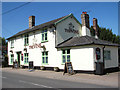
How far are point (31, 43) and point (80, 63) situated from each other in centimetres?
942

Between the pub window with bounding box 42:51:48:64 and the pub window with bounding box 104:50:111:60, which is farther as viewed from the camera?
the pub window with bounding box 42:51:48:64

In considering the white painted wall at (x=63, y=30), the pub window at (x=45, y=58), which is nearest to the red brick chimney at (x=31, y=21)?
the pub window at (x=45, y=58)

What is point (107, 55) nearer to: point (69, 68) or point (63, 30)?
point (69, 68)

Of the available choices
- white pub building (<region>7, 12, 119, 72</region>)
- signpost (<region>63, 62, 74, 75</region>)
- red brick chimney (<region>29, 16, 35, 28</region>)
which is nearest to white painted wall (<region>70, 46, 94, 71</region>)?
white pub building (<region>7, 12, 119, 72</region>)

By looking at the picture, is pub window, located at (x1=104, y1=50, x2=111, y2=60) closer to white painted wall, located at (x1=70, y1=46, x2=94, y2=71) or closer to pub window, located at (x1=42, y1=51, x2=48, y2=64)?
white painted wall, located at (x1=70, y1=46, x2=94, y2=71)

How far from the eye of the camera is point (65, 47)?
17391 millimetres

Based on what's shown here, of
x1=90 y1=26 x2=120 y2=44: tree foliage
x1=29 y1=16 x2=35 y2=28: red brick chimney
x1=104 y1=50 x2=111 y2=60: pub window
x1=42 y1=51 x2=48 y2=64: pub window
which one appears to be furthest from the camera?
x1=90 y1=26 x2=120 y2=44: tree foliage

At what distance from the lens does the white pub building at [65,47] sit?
1545 centimetres

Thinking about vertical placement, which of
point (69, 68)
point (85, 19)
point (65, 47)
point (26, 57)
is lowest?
point (69, 68)

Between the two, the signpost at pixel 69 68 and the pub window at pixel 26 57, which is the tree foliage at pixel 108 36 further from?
the signpost at pixel 69 68

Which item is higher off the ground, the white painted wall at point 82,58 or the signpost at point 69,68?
the white painted wall at point 82,58

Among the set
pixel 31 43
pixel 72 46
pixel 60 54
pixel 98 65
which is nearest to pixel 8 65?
pixel 31 43

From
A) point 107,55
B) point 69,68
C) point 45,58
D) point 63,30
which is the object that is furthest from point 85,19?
point 69,68

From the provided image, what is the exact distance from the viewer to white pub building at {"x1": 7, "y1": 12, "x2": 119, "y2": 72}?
15.5 m
